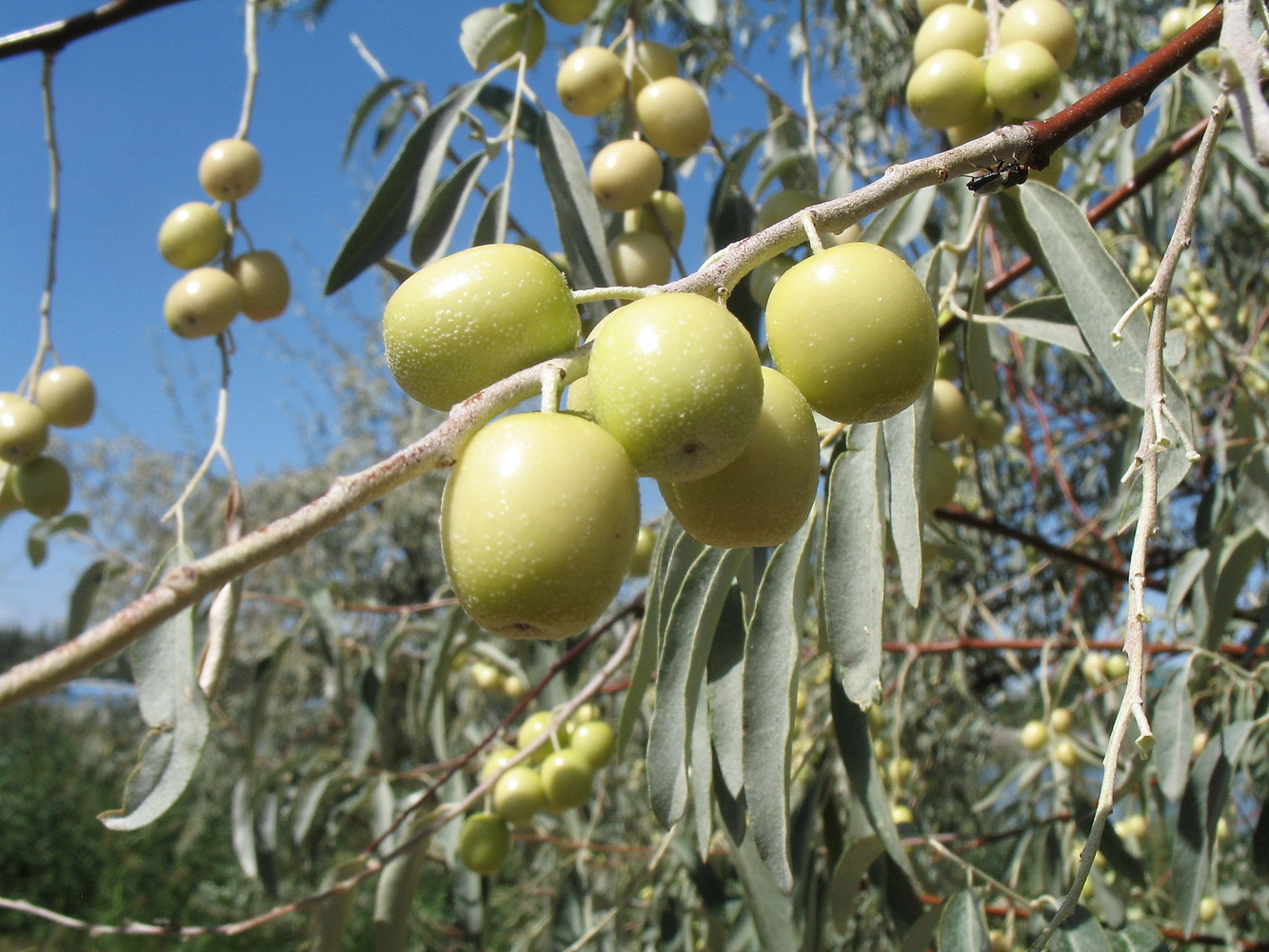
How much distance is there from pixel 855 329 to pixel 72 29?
1.02 metres

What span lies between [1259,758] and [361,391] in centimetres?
755

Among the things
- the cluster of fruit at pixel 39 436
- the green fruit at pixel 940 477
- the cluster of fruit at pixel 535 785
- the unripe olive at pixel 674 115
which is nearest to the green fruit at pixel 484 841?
the cluster of fruit at pixel 535 785

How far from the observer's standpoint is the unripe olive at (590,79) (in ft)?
4.60

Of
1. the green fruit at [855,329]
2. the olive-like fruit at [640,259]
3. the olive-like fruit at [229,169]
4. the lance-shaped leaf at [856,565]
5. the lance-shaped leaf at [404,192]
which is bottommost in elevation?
the lance-shaped leaf at [856,565]

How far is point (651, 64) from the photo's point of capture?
149 centimetres

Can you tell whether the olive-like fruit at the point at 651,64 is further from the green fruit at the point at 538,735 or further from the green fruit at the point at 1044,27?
the green fruit at the point at 538,735

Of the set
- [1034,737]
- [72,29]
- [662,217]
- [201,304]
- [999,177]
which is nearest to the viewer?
[999,177]

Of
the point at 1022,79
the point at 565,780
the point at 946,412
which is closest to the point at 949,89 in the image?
the point at 1022,79

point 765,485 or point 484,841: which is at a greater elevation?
point 765,485

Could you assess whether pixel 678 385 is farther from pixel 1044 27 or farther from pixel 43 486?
pixel 43 486

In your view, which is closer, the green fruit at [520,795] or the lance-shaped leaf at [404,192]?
the lance-shaped leaf at [404,192]

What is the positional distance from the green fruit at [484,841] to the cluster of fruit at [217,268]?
102 centimetres

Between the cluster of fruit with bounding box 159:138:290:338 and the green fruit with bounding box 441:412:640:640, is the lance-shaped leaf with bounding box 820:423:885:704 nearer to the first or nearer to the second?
the green fruit with bounding box 441:412:640:640

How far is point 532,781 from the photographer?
167cm
